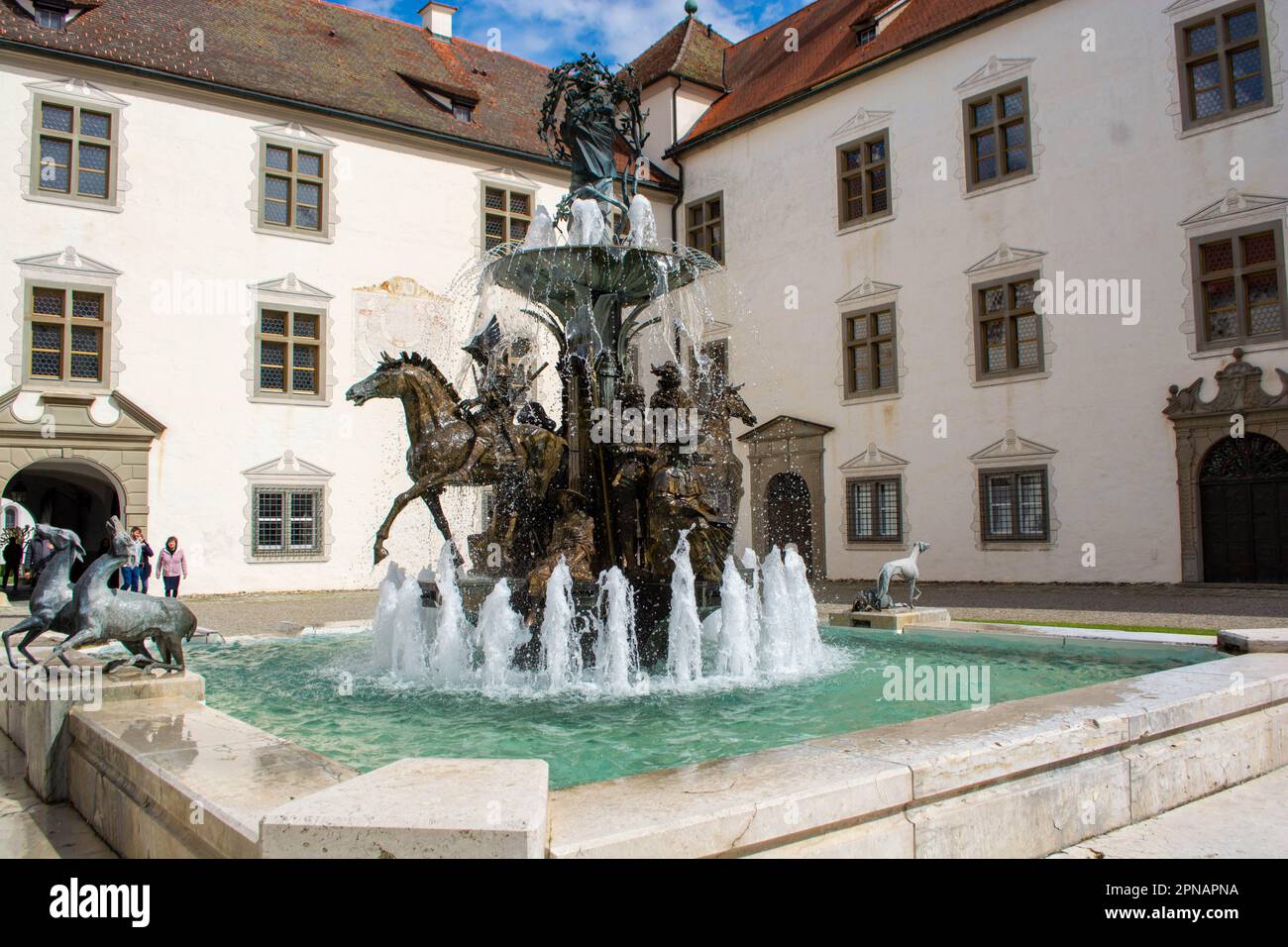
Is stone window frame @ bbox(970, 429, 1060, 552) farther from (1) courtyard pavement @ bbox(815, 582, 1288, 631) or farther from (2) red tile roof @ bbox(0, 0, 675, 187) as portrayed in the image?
(2) red tile roof @ bbox(0, 0, 675, 187)

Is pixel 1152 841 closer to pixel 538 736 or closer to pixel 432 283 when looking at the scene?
pixel 538 736

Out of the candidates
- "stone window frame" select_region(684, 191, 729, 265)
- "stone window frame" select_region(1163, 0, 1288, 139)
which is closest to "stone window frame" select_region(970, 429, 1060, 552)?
"stone window frame" select_region(1163, 0, 1288, 139)

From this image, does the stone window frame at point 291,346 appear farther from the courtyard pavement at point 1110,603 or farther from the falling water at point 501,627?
the falling water at point 501,627

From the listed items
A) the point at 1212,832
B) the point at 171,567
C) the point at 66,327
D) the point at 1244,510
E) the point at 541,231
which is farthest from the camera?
the point at 66,327

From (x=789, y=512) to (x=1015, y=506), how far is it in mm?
6204

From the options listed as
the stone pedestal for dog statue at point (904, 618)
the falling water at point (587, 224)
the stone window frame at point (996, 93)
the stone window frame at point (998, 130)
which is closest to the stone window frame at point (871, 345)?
the stone window frame at point (996, 93)

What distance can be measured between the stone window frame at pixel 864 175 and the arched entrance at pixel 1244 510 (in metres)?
8.93

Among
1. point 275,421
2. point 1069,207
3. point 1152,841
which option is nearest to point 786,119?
point 1069,207

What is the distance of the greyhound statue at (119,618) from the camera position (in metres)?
5.23

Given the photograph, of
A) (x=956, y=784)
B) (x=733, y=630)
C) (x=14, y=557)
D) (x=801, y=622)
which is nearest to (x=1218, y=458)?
(x=801, y=622)

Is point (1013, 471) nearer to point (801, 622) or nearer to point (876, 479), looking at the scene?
point (876, 479)

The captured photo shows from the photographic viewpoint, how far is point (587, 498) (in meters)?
8.78

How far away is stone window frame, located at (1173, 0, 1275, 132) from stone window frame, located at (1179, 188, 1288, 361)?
137 centimetres

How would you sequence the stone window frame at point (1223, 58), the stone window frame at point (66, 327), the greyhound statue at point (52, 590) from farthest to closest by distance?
the stone window frame at point (66, 327) → the stone window frame at point (1223, 58) → the greyhound statue at point (52, 590)
